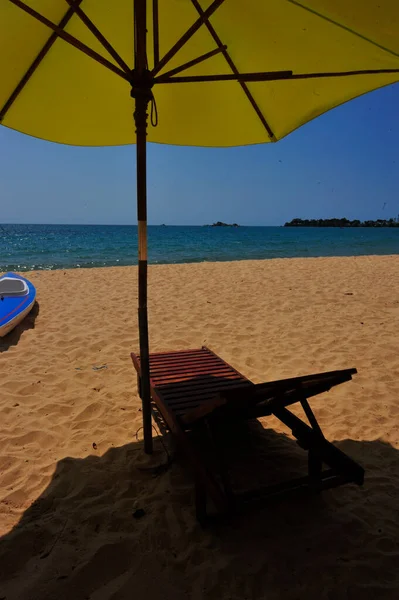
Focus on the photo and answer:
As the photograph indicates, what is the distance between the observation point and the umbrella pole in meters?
A: 2.26

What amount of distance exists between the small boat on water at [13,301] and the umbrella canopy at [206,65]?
121 inches

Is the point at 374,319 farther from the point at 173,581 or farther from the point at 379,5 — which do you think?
the point at 173,581

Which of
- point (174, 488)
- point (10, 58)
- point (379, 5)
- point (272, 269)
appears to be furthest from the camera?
point (272, 269)

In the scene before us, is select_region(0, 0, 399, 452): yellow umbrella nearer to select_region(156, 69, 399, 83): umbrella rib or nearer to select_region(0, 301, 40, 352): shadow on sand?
select_region(156, 69, 399, 83): umbrella rib

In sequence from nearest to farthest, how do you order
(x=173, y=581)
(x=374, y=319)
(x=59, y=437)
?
(x=173, y=581)
(x=59, y=437)
(x=374, y=319)

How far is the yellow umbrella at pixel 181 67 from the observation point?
2.26m

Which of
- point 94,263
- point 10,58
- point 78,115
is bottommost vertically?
point 94,263

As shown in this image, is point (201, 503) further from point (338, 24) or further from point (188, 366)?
point (338, 24)

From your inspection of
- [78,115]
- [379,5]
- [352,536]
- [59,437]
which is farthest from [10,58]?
[352,536]

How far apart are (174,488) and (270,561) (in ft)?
2.59

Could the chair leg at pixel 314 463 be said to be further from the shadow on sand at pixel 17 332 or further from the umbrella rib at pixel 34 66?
the shadow on sand at pixel 17 332

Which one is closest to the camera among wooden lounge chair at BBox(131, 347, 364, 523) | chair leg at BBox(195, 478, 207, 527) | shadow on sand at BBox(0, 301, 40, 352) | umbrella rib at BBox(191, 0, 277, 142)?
wooden lounge chair at BBox(131, 347, 364, 523)

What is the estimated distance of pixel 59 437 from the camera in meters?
3.10

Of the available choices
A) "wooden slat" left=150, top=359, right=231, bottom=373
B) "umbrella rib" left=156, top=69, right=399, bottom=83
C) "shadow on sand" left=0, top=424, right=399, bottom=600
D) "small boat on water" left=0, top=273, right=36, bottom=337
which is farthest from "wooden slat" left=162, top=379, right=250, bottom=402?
"small boat on water" left=0, top=273, right=36, bottom=337
